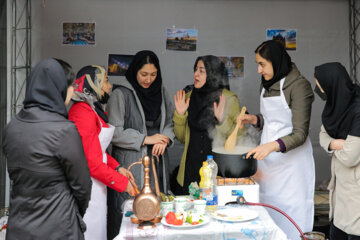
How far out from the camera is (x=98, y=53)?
4398 millimetres

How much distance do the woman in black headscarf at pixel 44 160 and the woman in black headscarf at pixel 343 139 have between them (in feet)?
5.79

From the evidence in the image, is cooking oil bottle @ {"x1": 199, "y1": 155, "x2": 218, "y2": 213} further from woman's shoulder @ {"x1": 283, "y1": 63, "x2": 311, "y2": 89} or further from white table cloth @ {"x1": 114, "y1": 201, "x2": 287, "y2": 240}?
woman's shoulder @ {"x1": 283, "y1": 63, "x2": 311, "y2": 89}

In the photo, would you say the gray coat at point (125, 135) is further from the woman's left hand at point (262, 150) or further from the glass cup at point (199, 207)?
the glass cup at point (199, 207)

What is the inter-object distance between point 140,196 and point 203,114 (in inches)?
58.5

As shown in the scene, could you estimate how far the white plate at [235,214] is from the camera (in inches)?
86.7

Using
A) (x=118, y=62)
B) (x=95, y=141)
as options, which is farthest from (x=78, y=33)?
(x=95, y=141)

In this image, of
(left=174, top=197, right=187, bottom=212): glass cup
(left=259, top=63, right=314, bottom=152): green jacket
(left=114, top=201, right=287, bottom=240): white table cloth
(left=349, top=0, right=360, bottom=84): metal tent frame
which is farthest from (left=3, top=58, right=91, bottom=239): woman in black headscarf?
(left=349, top=0, right=360, bottom=84): metal tent frame

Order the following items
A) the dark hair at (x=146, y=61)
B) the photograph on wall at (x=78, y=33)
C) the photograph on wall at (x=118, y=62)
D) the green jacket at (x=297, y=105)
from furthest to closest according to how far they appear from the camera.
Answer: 1. the photograph on wall at (x=118, y=62)
2. the photograph on wall at (x=78, y=33)
3. the dark hair at (x=146, y=61)
4. the green jacket at (x=297, y=105)

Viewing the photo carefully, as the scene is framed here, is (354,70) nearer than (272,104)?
No

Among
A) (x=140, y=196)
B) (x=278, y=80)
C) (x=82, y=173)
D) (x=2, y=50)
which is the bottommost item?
(x=140, y=196)

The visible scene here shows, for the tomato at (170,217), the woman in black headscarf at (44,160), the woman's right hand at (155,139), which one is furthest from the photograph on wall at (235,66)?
the woman in black headscarf at (44,160)

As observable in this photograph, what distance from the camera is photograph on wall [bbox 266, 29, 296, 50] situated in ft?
15.1

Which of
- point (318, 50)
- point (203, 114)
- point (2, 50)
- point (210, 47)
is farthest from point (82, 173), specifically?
point (318, 50)

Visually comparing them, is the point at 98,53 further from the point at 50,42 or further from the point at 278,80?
the point at 278,80
